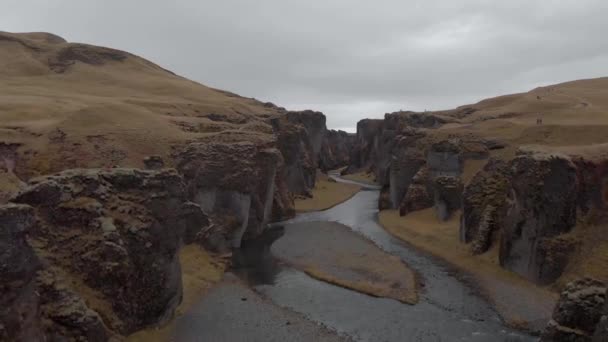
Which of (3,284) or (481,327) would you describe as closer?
(3,284)

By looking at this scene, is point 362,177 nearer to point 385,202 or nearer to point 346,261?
point 385,202

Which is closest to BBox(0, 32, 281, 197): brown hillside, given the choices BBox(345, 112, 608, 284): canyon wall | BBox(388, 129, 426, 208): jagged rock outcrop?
BBox(388, 129, 426, 208): jagged rock outcrop

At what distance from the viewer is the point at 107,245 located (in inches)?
1222

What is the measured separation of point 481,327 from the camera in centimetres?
3619

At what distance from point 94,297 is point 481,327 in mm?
26235

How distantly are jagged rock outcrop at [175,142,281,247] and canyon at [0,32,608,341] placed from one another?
18 cm

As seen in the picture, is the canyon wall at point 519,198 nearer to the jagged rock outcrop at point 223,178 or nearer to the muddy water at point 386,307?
the muddy water at point 386,307

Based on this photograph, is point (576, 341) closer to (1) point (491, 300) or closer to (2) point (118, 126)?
(1) point (491, 300)

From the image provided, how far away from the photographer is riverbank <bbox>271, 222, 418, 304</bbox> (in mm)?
45031

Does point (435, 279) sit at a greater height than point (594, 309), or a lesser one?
lesser

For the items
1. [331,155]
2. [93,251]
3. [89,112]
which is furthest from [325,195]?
[331,155]

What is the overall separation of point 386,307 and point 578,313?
1539 centimetres

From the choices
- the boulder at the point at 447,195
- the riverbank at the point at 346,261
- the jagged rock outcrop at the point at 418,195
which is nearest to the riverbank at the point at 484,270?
the boulder at the point at 447,195

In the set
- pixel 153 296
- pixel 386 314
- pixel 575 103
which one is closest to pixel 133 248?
pixel 153 296
